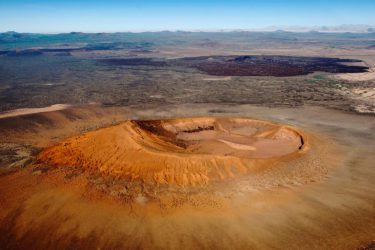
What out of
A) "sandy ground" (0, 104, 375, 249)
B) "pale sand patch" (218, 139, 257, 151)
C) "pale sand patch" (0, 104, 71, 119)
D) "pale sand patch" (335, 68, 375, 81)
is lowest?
"sandy ground" (0, 104, 375, 249)

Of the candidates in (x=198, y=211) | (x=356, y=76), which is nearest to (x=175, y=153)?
(x=198, y=211)

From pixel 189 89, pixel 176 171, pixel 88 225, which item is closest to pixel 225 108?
pixel 189 89

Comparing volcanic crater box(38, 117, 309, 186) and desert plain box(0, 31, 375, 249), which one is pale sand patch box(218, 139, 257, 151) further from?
desert plain box(0, 31, 375, 249)

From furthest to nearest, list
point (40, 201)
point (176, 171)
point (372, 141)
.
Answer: point (372, 141)
point (176, 171)
point (40, 201)

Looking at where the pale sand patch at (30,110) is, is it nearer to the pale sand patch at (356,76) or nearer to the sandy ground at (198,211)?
the sandy ground at (198,211)

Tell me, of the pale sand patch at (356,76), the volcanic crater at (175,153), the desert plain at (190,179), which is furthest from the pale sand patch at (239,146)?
the pale sand patch at (356,76)

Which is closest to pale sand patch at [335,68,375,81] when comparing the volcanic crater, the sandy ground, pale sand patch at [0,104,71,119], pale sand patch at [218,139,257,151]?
the volcanic crater

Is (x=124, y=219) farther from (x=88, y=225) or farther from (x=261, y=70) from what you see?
(x=261, y=70)
